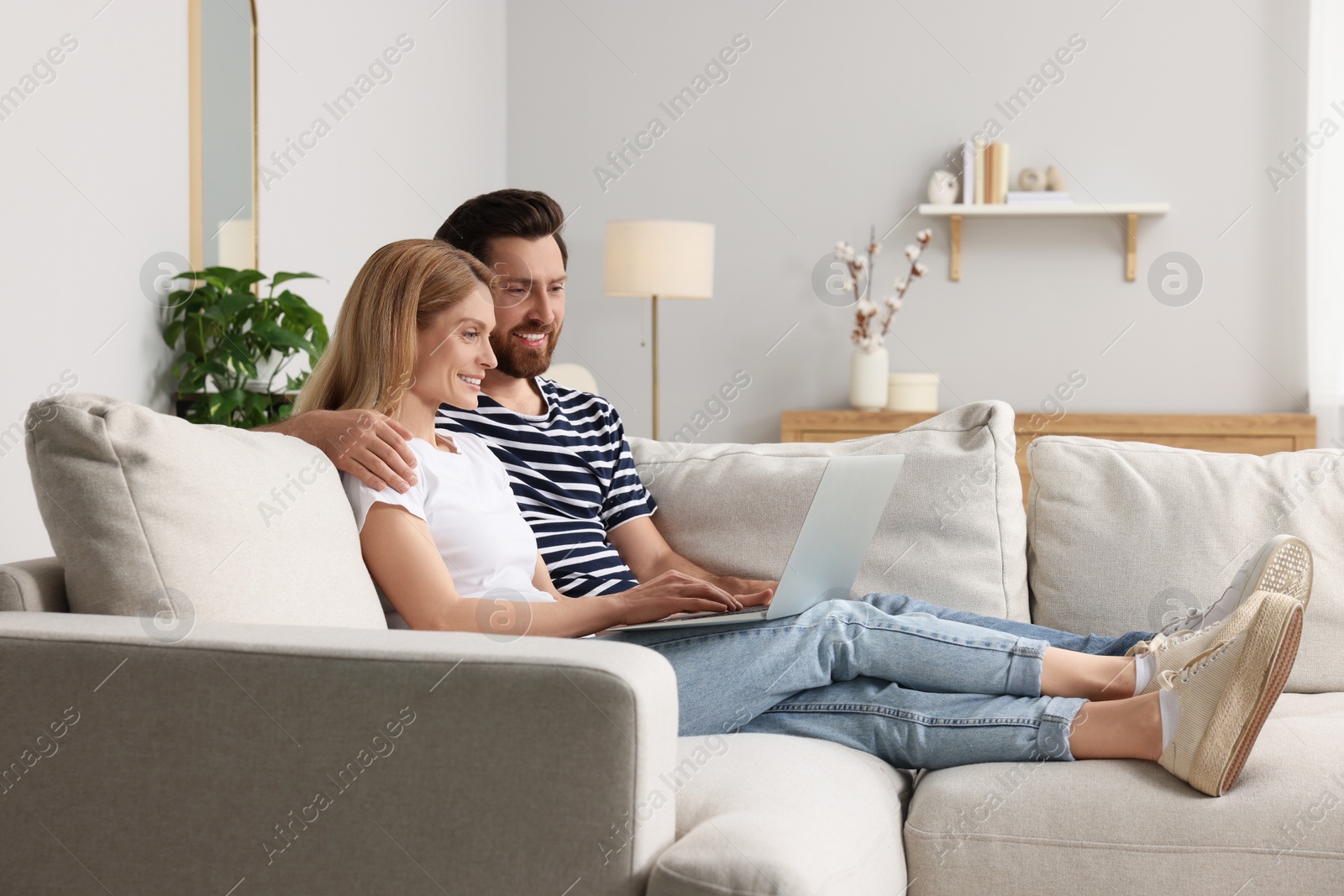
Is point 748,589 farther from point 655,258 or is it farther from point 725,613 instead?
point 655,258

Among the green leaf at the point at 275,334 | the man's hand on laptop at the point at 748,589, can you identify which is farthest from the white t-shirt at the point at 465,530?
the green leaf at the point at 275,334

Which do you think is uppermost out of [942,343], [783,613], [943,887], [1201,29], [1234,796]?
[1201,29]

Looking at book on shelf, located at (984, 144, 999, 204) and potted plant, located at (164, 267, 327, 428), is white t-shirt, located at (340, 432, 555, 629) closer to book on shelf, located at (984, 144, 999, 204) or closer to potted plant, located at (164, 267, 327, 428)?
potted plant, located at (164, 267, 327, 428)

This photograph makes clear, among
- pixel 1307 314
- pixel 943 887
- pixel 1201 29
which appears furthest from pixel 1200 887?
pixel 1201 29

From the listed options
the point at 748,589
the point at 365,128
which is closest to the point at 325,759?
the point at 748,589

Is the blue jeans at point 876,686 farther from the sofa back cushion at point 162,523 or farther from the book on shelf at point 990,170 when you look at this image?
the book on shelf at point 990,170

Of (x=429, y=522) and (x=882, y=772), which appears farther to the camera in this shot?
(x=429, y=522)

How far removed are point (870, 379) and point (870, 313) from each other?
0.80 ft

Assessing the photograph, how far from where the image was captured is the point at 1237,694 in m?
1.17

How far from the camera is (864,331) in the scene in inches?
160

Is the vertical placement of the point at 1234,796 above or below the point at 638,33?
below

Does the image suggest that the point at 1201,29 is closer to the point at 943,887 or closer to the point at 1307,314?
the point at 1307,314

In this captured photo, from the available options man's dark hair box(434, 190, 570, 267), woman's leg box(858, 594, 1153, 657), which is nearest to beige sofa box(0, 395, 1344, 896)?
woman's leg box(858, 594, 1153, 657)

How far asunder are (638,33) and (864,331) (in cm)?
151
